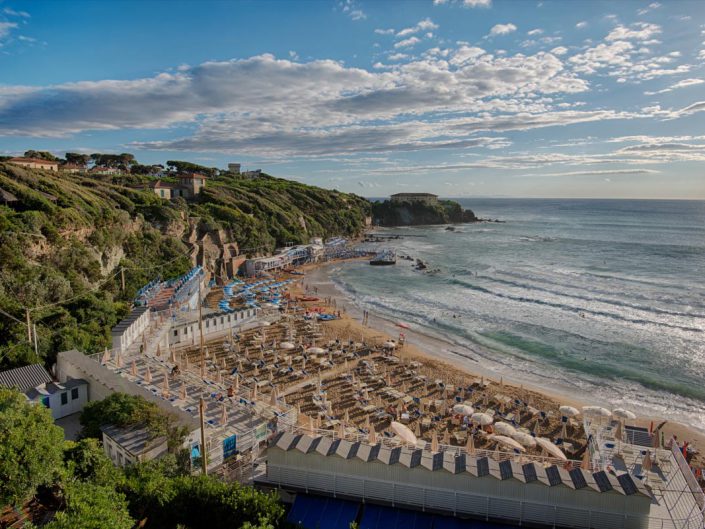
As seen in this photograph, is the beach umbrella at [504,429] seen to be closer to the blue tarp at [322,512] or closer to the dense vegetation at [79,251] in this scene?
the blue tarp at [322,512]

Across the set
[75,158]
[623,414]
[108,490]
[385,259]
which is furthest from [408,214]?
[108,490]

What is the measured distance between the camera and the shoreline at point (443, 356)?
1955 centimetres

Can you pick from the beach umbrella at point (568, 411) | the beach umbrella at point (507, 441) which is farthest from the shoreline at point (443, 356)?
→ the beach umbrella at point (507, 441)

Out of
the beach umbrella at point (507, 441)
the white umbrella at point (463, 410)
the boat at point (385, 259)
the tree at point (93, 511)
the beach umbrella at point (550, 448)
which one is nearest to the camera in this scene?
the tree at point (93, 511)

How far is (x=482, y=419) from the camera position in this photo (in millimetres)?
18234

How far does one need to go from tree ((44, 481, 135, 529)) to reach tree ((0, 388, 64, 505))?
1214 millimetres

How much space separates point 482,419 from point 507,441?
1.83 m

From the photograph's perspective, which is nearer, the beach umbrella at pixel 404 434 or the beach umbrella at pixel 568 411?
the beach umbrella at pixel 404 434

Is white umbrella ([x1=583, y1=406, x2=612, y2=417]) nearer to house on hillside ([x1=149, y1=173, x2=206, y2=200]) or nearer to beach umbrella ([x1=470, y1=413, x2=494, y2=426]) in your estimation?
beach umbrella ([x1=470, y1=413, x2=494, y2=426])

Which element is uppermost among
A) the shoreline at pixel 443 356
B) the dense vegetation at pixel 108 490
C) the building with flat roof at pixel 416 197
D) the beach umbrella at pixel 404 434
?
the building with flat roof at pixel 416 197

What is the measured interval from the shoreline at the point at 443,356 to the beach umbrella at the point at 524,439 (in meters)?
5.65

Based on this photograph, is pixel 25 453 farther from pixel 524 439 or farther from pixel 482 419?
pixel 524 439

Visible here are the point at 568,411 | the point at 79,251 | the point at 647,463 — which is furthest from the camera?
the point at 79,251

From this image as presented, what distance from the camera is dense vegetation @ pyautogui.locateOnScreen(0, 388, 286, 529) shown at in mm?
8773
